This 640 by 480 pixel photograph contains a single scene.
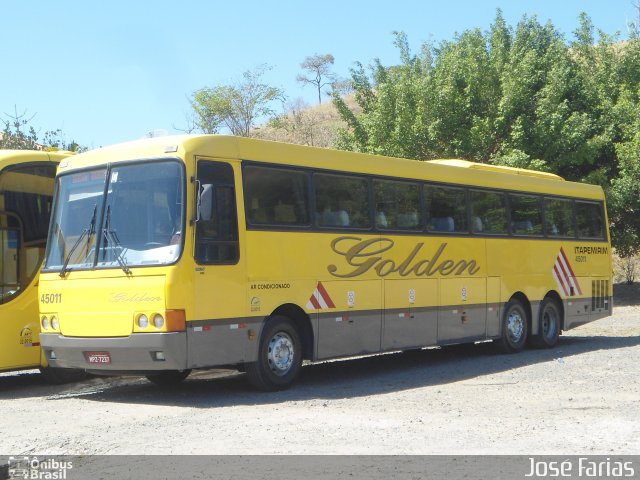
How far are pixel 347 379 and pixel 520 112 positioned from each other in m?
16.7

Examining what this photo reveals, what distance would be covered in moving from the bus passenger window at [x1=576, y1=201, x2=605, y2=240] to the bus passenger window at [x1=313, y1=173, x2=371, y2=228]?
797 cm

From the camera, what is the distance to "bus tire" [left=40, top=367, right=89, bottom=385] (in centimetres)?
1443

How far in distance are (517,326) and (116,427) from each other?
10.7 m

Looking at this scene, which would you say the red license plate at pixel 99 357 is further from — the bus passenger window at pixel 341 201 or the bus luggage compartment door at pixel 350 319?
the bus passenger window at pixel 341 201

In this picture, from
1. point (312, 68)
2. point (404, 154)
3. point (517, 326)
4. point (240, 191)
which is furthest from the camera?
point (312, 68)

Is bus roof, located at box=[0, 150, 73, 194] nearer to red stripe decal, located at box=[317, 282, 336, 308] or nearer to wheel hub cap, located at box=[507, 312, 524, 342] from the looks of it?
red stripe decal, located at box=[317, 282, 336, 308]

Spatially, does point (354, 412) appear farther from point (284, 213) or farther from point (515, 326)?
point (515, 326)

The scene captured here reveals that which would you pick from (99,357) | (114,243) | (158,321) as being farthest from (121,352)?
(114,243)

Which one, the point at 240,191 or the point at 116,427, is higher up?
the point at 240,191

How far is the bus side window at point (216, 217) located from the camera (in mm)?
11688
